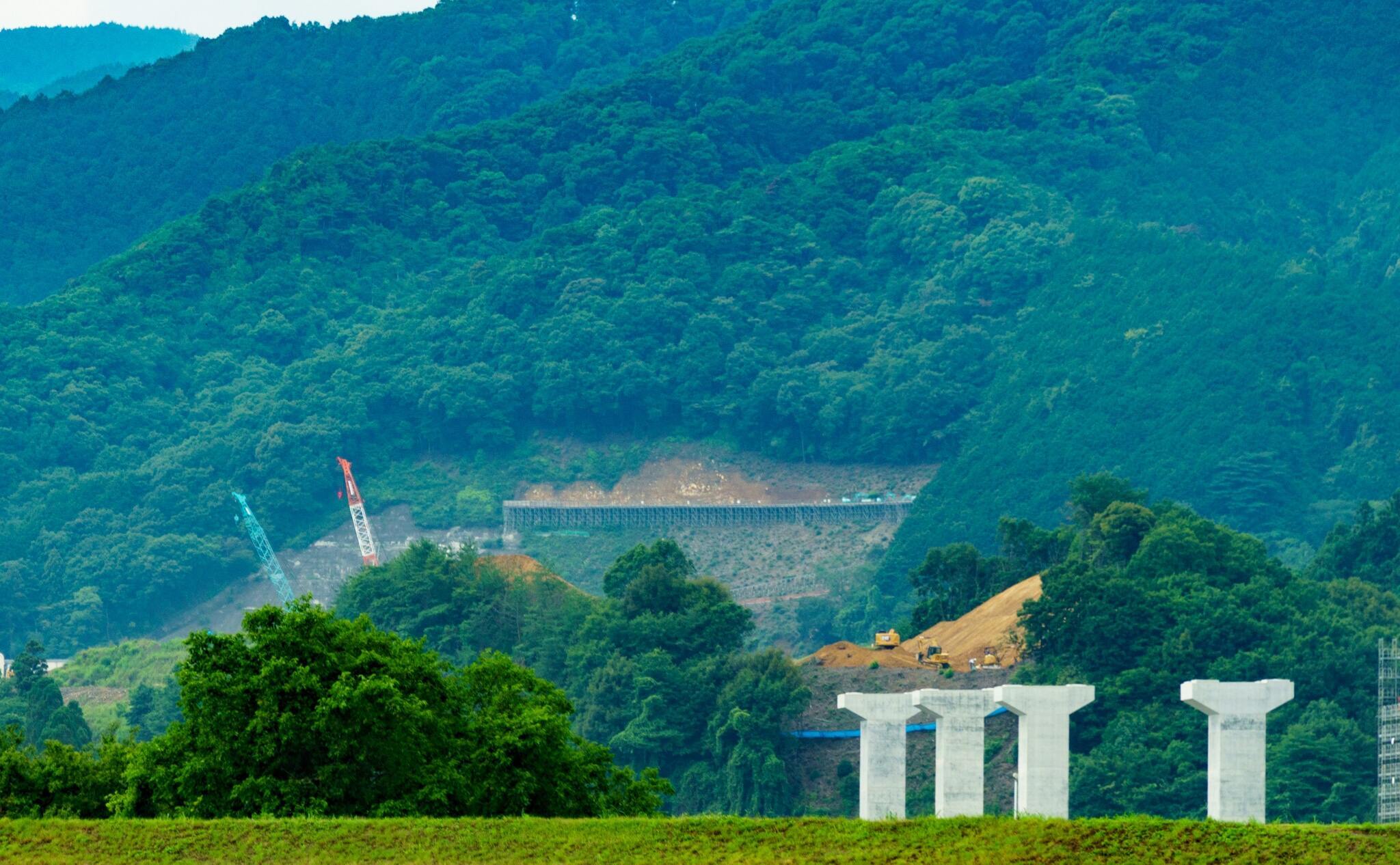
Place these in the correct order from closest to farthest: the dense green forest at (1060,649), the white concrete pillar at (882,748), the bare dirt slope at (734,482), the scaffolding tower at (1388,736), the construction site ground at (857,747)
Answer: the white concrete pillar at (882,748), the scaffolding tower at (1388,736), the dense green forest at (1060,649), the construction site ground at (857,747), the bare dirt slope at (734,482)

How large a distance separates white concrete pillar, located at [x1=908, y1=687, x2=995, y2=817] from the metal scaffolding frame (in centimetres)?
12493

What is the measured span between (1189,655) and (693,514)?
7379cm

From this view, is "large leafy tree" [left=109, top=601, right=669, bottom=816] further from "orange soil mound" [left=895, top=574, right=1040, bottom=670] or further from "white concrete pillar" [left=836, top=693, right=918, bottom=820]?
"orange soil mound" [left=895, top=574, right=1040, bottom=670]

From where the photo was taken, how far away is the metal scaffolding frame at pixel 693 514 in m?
173

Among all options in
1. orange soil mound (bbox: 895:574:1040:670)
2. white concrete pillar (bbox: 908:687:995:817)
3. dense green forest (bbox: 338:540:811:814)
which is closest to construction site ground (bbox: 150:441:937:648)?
dense green forest (bbox: 338:540:811:814)

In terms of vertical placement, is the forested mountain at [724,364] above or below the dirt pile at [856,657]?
above

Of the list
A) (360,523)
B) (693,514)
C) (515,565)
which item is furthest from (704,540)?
(515,565)

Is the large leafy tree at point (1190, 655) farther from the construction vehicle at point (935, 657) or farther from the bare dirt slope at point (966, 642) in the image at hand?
the construction vehicle at point (935, 657)

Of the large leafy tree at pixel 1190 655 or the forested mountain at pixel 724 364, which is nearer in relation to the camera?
the large leafy tree at pixel 1190 655

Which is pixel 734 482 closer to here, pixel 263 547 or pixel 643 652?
pixel 263 547

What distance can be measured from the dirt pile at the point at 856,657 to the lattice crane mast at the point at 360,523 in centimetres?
5899

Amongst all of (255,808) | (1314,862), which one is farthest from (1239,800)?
(255,808)

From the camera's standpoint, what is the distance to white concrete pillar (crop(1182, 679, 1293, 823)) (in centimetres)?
4409

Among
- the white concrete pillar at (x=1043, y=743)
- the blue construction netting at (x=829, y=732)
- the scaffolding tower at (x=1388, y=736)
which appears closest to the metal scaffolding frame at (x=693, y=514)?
the blue construction netting at (x=829, y=732)
